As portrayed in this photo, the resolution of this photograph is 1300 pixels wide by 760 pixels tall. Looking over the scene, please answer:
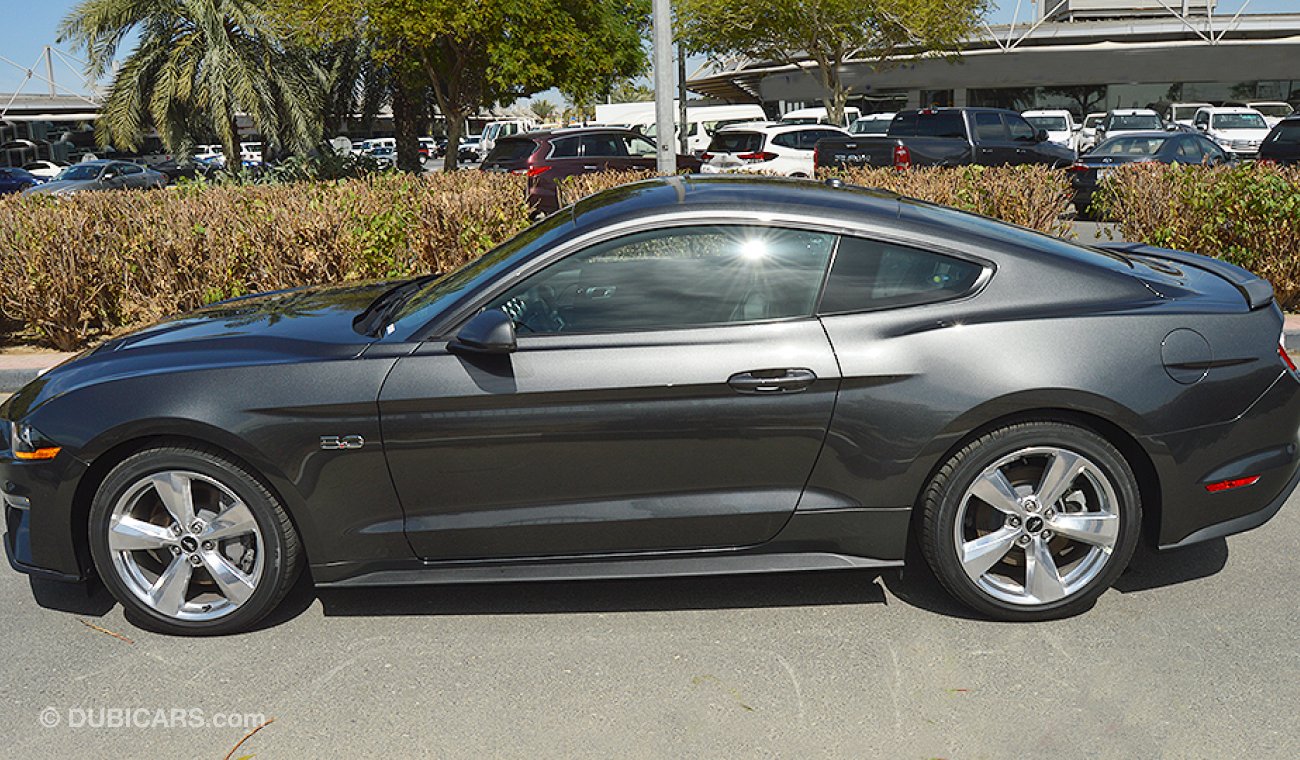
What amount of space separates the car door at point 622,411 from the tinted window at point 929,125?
1554 cm

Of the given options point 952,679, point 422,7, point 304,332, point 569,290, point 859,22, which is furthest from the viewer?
point 859,22

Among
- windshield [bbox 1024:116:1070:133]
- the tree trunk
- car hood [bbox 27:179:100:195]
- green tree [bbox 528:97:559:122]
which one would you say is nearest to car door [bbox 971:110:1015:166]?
windshield [bbox 1024:116:1070:133]

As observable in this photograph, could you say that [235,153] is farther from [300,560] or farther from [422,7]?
[300,560]

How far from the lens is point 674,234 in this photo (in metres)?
3.97

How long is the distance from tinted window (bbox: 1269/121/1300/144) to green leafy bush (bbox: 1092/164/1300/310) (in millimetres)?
10918

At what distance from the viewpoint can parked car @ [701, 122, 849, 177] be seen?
2048 centimetres

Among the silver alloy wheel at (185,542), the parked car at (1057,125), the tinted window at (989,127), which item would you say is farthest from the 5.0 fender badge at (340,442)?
the parked car at (1057,125)

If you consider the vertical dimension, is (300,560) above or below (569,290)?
below

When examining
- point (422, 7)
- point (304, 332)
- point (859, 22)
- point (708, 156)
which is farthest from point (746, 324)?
point (859, 22)

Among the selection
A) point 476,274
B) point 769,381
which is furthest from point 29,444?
point 769,381

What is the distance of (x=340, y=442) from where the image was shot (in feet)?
12.4

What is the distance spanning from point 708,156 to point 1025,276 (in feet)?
54.2

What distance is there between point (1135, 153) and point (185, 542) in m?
17.3

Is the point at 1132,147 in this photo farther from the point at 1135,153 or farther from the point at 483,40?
the point at 483,40
